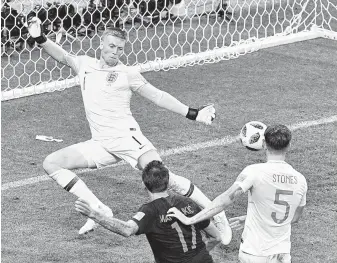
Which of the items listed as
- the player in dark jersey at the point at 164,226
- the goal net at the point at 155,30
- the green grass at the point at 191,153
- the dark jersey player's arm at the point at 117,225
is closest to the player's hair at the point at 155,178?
the player in dark jersey at the point at 164,226

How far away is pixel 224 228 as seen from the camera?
10.7m

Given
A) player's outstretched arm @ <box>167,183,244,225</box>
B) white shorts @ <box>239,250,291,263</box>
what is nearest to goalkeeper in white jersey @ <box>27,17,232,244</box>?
white shorts @ <box>239,250,291,263</box>

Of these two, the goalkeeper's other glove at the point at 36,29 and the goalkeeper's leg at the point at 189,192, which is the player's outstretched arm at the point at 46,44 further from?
the goalkeeper's leg at the point at 189,192

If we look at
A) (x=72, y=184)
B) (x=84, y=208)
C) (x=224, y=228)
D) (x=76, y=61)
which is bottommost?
(x=224, y=228)

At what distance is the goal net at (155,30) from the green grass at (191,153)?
19 centimetres

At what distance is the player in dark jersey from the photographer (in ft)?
27.7

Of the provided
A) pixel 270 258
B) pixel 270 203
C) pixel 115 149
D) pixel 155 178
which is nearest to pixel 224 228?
pixel 115 149

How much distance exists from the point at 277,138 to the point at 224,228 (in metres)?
2.29

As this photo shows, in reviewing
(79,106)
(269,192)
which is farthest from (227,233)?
(79,106)

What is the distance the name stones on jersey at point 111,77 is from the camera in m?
11.1

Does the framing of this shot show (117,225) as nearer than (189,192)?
Yes

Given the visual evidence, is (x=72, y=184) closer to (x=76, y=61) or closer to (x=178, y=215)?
(x=76, y=61)

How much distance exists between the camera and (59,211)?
1155cm

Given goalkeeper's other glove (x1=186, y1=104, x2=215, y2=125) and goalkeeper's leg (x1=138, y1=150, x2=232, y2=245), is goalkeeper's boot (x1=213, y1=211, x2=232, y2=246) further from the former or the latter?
goalkeeper's other glove (x1=186, y1=104, x2=215, y2=125)
